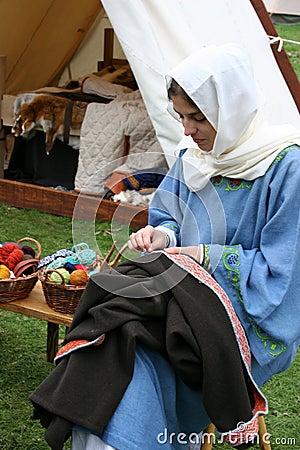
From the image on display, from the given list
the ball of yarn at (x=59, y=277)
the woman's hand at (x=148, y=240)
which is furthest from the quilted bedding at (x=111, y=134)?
the woman's hand at (x=148, y=240)

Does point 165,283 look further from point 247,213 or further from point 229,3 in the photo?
point 229,3

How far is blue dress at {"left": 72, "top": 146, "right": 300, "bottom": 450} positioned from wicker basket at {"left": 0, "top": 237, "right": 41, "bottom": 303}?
736 millimetres

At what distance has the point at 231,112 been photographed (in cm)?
199

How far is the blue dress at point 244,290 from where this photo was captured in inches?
74.7

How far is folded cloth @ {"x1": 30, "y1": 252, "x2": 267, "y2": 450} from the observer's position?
1907 mm

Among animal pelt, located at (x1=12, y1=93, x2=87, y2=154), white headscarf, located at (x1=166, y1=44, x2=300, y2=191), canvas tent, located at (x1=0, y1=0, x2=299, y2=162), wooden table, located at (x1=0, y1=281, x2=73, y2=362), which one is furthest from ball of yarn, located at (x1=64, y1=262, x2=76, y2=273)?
animal pelt, located at (x1=12, y1=93, x2=87, y2=154)

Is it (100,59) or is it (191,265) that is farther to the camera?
(100,59)

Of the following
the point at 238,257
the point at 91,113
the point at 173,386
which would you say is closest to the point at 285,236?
the point at 238,257

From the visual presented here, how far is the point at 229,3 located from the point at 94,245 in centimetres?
201

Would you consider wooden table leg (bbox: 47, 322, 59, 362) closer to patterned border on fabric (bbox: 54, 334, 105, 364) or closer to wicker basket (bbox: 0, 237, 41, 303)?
wicker basket (bbox: 0, 237, 41, 303)

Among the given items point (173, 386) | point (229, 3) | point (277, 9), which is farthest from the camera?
point (277, 9)

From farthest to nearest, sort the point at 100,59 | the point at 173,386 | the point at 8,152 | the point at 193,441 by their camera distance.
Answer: the point at 100,59, the point at 8,152, the point at 193,441, the point at 173,386

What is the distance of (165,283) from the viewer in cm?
199

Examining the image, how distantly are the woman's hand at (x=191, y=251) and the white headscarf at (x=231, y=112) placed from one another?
187mm
